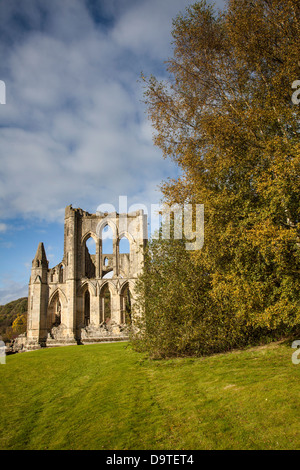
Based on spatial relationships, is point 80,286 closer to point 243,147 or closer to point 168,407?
point 243,147

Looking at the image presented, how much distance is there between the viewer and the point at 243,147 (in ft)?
33.2

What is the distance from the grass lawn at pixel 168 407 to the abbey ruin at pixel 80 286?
15701 millimetres

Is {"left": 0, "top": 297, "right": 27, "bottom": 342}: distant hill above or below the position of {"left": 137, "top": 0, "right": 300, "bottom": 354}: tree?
below

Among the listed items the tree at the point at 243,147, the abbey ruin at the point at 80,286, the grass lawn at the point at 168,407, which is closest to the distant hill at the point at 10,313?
the abbey ruin at the point at 80,286

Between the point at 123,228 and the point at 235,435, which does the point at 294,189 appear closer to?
the point at 235,435

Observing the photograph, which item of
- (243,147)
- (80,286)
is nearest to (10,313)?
(80,286)

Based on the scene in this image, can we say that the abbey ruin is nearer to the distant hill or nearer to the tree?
the tree

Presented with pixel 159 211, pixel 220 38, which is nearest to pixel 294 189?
pixel 159 211

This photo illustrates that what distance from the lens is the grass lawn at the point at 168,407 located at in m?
4.77

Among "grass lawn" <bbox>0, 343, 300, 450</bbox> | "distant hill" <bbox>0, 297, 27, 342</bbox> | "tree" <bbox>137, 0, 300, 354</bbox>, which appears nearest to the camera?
"grass lawn" <bbox>0, 343, 300, 450</bbox>

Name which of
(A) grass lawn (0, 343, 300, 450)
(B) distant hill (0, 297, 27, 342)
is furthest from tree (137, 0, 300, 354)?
(B) distant hill (0, 297, 27, 342)

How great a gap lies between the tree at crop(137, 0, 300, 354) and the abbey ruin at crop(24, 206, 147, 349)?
47.4ft

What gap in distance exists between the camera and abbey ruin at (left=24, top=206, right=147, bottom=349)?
1023 inches

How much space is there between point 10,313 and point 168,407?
72.0 metres
